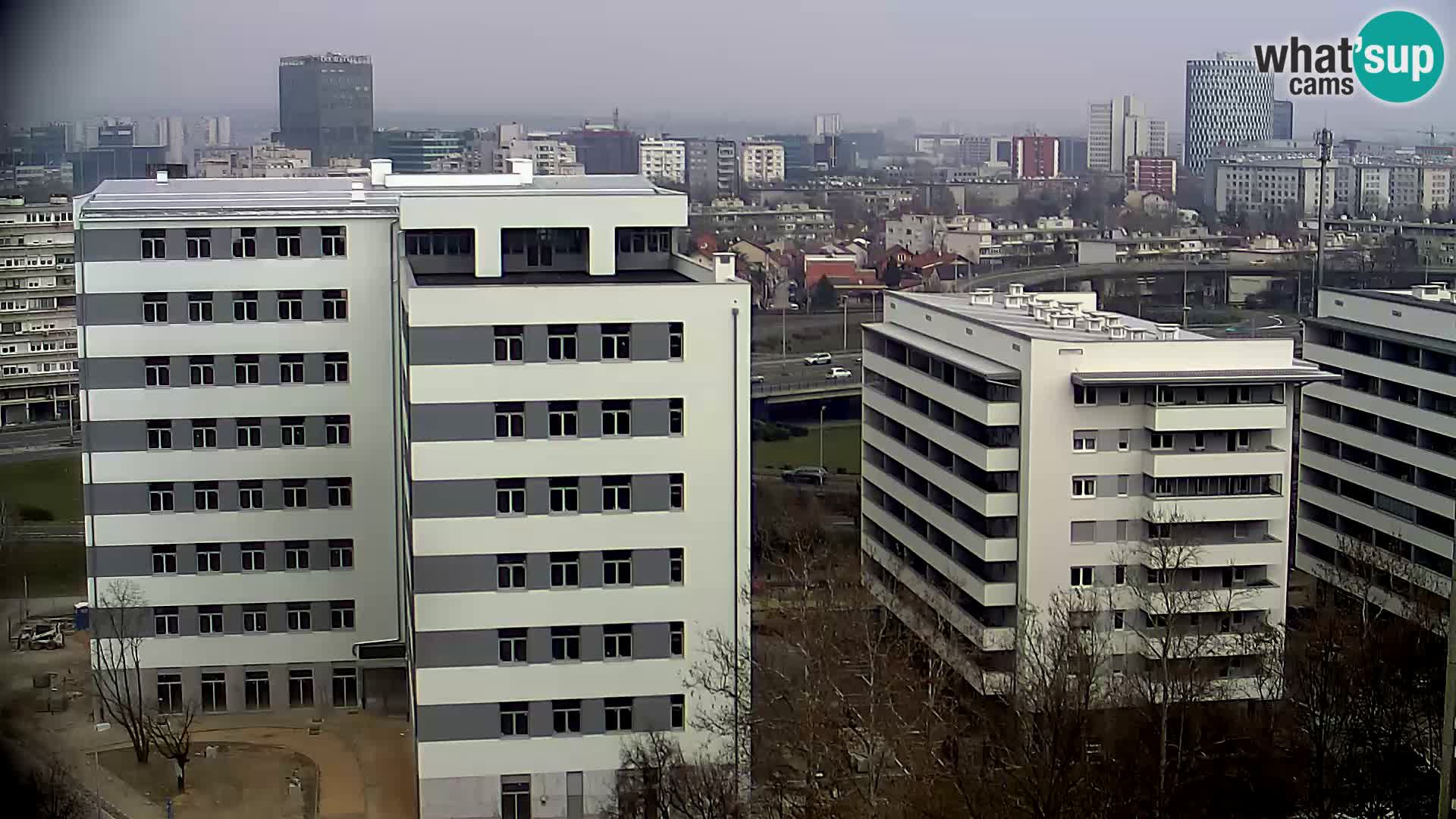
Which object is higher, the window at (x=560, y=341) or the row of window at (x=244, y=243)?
the row of window at (x=244, y=243)

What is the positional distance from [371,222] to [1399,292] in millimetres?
4308

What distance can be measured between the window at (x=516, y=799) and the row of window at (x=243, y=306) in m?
1.91

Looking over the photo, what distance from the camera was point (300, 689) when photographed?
595cm

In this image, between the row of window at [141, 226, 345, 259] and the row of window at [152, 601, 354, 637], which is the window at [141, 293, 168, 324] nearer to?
the row of window at [141, 226, 345, 259]

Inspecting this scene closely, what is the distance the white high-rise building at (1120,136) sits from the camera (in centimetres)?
1802

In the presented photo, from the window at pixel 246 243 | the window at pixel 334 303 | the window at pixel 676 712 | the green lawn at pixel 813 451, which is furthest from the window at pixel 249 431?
the green lawn at pixel 813 451

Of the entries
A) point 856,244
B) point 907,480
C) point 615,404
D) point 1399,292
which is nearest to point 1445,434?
point 1399,292

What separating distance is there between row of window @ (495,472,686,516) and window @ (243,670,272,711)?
1.77 meters

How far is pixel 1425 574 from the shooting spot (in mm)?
6516

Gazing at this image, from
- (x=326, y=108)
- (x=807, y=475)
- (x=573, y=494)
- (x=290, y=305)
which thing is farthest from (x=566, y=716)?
(x=326, y=108)

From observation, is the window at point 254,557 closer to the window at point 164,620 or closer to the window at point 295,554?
the window at point 295,554

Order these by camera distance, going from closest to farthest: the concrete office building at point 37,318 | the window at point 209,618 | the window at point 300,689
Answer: the window at point 209,618 → the window at point 300,689 → the concrete office building at point 37,318

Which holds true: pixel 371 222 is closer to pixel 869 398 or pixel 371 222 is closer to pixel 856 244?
pixel 869 398

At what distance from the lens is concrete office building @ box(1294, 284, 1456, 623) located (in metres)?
6.54
